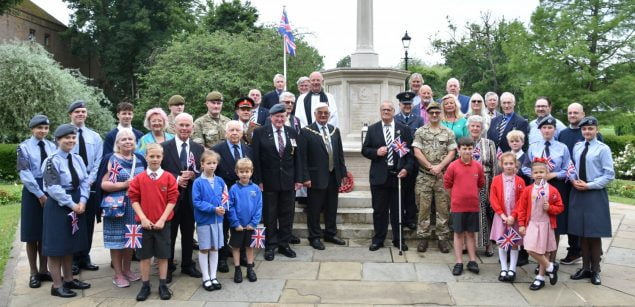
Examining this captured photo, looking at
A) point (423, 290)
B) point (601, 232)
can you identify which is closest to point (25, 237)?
point (423, 290)

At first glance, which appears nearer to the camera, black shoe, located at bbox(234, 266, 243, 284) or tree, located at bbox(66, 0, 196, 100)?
black shoe, located at bbox(234, 266, 243, 284)

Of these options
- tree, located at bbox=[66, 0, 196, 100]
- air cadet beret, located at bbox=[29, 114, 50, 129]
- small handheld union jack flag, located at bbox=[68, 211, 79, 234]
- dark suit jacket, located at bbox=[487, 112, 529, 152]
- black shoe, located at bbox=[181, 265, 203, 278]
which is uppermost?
tree, located at bbox=[66, 0, 196, 100]

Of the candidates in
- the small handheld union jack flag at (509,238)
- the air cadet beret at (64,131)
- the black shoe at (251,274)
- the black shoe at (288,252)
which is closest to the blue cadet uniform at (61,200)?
the air cadet beret at (64,131)

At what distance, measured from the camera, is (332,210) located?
7082mm

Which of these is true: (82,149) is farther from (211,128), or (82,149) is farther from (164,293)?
(164,293)

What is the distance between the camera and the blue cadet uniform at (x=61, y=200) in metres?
5.02

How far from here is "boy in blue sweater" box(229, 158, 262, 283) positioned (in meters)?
5.52

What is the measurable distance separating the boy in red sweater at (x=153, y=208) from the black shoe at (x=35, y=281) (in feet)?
4.26

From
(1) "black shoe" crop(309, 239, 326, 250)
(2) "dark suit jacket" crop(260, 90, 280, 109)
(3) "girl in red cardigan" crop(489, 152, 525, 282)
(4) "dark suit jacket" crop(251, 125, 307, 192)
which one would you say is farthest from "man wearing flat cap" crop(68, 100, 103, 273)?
(3) "girl in red cardigan" crop(489, 152, 525, 282)

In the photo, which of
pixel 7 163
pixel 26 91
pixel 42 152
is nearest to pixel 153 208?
pixel 42 152

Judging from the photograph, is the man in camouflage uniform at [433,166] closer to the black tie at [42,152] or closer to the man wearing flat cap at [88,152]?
the man wearing flat cap at [88,152]

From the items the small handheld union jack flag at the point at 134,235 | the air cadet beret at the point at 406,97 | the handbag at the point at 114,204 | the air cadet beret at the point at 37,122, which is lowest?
the small handheld union jack flag at the point at 134,235

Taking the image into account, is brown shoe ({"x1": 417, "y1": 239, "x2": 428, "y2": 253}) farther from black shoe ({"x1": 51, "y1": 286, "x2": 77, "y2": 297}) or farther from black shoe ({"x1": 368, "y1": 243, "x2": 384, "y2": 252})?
black shoe ({"x1": 51, "y1": 286, "x2": 77, "y2": 297})

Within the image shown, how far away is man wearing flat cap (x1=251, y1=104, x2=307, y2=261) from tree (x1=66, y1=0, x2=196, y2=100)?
27677mm
